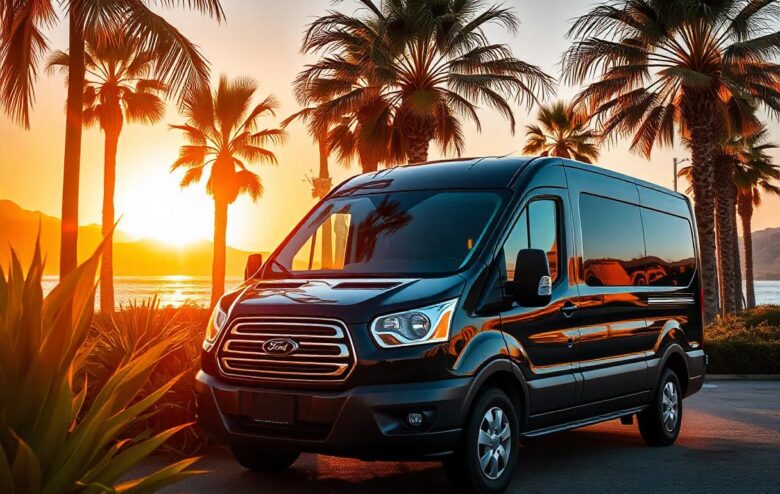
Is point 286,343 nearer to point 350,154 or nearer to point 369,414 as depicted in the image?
point 369,414

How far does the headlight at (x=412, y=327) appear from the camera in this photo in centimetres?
635

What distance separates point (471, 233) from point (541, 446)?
3.16m

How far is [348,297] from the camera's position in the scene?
6.55 m

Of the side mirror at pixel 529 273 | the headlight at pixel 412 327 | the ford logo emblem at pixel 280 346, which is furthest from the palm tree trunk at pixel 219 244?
the headlight at pixel 412 327

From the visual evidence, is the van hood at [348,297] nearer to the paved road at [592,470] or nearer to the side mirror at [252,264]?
the side mirror at [252,264]

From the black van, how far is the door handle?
2 centimetres

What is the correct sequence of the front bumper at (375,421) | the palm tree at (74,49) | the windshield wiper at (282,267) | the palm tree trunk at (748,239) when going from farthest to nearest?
the palm tree trunk at (748,239) < the palm tree at (74,49) < the windshield wiper at (282,267) < the front bumper at (375,421)

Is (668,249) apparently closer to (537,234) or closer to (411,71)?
(537,234)

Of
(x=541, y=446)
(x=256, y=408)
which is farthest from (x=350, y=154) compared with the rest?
(x=256, y=408)

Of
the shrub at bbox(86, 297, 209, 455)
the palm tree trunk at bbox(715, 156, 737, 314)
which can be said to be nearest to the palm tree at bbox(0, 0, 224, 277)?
the shrub at bbox(86, 297, 209, 455)

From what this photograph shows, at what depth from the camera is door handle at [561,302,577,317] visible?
7887 mm

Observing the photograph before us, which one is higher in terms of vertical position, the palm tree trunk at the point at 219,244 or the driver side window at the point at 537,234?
the palm tree trunk at the point at 219,244

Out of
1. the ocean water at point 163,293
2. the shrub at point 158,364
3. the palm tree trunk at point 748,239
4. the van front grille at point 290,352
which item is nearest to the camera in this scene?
the van front grille at point 290,352

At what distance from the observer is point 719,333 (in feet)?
86.0
